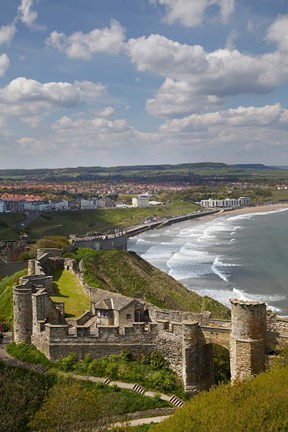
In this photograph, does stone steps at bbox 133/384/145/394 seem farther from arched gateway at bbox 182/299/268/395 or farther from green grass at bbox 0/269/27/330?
green grass at bbox 0/269/27/330

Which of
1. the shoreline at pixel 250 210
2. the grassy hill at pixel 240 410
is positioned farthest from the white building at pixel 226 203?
the grassy hill at pixel 240 410

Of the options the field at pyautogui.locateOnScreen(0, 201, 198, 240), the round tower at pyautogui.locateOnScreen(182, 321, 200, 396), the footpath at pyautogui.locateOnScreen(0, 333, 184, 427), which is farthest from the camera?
the field at pyautogui.locateOnScreen(0, 201, 198, 240)

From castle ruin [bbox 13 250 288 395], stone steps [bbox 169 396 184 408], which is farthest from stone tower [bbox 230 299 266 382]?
stone steps [bbox 169 396 184 408]

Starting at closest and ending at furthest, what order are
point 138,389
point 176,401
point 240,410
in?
point 240,410 < point 176,401 < point 138,389

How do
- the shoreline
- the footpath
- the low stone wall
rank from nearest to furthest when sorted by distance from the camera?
1. the footpath
2. the low stone wall
3. the shoreline

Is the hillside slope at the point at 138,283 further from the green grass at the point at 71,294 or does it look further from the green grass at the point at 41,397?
the green grass at the point at 41,397

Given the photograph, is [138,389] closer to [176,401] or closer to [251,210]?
[176,401]

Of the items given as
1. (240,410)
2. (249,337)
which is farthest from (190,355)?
(240,410)
